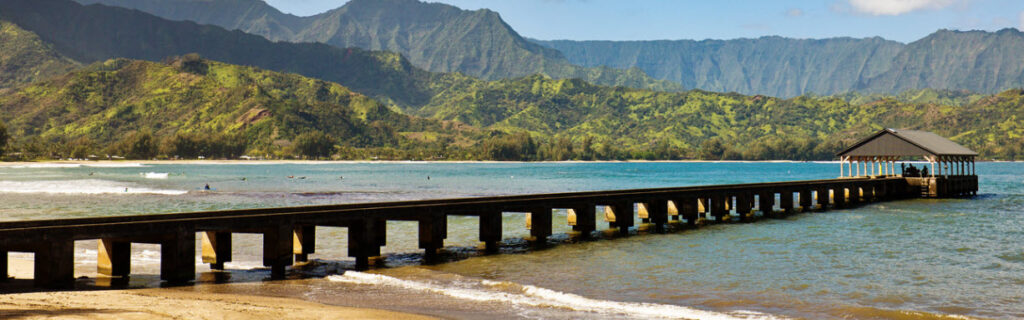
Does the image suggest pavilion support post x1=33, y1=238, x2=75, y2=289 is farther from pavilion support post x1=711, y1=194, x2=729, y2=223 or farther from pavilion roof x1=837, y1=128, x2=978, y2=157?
pavilion roof x1=837, y1=128, x2=978, y2=157

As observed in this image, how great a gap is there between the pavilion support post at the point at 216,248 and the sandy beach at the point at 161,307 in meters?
3.86

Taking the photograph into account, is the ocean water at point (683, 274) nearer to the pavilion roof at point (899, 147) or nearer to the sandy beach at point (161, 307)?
the sandy beach at point (161, 307)

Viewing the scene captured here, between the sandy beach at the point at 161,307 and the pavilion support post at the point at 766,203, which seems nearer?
the sandy beach at the point at 161,307

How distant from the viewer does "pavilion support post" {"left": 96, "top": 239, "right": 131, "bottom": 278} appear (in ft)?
63.3

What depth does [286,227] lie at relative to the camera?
21.4 m

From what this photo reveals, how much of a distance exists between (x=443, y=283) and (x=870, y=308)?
10308mm

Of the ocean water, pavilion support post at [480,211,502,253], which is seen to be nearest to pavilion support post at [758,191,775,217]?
the ocean water

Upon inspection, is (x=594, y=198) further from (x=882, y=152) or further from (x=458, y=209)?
(x=882, y=152)

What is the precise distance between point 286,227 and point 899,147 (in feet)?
176

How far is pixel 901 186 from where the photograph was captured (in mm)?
63781

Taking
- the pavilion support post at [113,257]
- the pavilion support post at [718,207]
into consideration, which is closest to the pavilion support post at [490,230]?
the pavilion support post at [113,257]

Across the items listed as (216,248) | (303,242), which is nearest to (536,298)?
(303,242)

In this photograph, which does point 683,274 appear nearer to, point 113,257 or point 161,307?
point 161,307

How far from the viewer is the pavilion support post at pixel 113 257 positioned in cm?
1928
